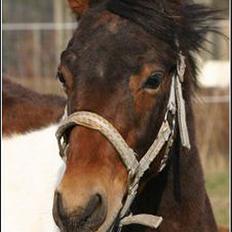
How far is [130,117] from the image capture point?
283 cm

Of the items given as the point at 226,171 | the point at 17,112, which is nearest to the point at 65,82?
the point at 17,112

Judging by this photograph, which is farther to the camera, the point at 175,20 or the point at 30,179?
the point at 30,179

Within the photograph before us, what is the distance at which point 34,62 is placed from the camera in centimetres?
1266

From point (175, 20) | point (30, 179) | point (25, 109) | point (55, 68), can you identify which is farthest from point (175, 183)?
point (55, 68)

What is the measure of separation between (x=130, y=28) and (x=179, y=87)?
1.10ft

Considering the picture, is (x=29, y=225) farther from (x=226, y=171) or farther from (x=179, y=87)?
(x=226, y=171)

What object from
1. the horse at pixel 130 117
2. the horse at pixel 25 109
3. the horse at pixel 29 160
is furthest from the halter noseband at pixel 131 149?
the horse at pixel 25 109

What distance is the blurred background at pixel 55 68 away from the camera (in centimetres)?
995

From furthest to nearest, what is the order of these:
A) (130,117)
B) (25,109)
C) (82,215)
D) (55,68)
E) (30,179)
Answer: (55,68)
(25,109)
(30,179)
(130,117)
(82,215)

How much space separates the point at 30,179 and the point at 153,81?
1143 mm

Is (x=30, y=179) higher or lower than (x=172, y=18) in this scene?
lower

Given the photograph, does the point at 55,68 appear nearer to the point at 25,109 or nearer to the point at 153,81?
the point at 25,109

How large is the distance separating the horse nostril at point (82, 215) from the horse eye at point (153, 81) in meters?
0.49

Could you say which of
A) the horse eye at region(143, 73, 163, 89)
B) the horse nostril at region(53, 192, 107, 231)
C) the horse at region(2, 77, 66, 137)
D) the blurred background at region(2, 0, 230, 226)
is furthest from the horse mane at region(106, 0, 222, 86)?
the blurred background at region(2, 0, 230, 226)
